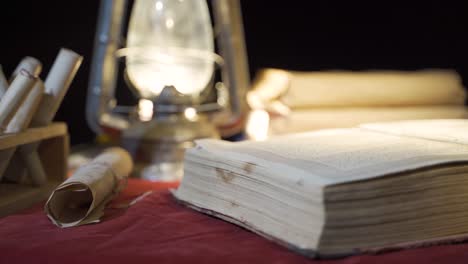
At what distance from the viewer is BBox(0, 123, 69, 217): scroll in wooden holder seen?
70cm

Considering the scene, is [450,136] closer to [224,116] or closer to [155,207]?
[155,207]

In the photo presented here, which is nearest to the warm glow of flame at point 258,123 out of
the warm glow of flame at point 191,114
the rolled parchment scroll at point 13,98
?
the warm glow of flame at point 191,114

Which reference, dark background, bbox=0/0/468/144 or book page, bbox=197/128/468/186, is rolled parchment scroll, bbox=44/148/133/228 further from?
dark background, bbox=0/0/468/144

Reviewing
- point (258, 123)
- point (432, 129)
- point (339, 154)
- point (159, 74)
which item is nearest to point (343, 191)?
point (339, 154)

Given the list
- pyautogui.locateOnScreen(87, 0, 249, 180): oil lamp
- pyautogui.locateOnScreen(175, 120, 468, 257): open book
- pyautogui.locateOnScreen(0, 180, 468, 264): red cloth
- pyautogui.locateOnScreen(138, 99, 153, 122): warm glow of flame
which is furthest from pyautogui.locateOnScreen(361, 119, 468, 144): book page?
pyautogui.locateOnScreen(138, 99, 153, 122): warm glow of flame

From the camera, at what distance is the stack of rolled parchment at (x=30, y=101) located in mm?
702

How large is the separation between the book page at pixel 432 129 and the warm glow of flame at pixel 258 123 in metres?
0.36

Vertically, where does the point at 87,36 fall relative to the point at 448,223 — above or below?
above

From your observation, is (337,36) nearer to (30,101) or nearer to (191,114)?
(191,114)

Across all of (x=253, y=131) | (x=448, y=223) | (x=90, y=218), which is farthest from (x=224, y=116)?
(x=448, y=223)

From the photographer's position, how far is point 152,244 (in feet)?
1.90

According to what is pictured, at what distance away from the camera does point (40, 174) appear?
815 millimetres

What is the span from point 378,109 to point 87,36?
75cm

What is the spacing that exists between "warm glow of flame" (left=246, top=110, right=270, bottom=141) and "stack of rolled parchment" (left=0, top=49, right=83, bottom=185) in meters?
0.48
